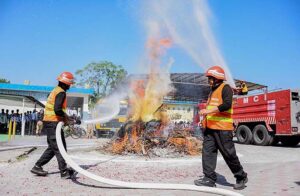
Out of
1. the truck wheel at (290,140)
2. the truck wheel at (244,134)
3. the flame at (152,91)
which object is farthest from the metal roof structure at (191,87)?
the flame at (152,91)

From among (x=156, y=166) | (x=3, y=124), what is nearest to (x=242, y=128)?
(x=156, y=166)

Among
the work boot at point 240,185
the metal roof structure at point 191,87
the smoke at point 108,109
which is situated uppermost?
the metal roof structure at point 191,87

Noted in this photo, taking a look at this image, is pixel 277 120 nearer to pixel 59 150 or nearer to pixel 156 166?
pixel 156 166

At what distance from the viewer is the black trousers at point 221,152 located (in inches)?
200

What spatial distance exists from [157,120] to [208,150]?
462cm

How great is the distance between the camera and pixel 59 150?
5719 mm

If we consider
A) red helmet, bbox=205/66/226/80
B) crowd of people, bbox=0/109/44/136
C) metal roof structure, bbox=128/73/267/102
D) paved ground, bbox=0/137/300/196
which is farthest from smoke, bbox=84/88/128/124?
red helmet, bbox=205/66/226/80

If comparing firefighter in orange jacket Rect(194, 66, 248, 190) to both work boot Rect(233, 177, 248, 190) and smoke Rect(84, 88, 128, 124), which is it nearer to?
work boot Rect(233, 177, 248, 190)

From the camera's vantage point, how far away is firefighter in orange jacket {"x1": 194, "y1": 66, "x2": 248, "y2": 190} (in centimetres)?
508

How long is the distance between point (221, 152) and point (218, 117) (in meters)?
0.53

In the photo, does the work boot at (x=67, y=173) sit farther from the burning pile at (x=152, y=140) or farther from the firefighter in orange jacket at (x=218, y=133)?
the burning pile at (x=152, y=140)

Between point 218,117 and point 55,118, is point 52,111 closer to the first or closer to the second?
point 55,118

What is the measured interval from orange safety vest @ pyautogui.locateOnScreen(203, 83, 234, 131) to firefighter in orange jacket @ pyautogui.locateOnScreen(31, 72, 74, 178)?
2437 mm

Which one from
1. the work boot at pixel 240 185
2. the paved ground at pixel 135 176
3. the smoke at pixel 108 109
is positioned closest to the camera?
the paved ground at pixel 135 176
